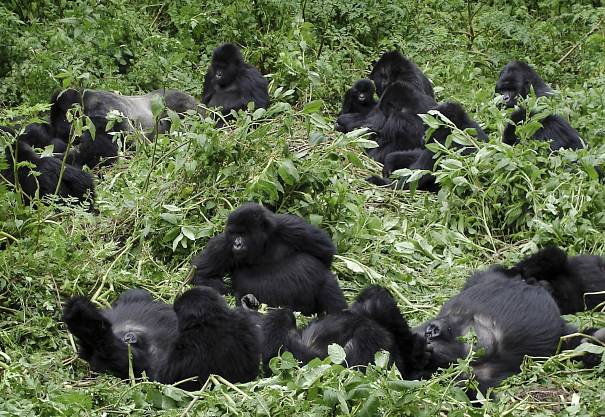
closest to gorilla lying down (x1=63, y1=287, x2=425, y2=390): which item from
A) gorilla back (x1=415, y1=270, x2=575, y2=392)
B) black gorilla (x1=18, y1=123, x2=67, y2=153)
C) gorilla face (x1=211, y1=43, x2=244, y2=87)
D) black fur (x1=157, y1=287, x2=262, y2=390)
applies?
black fur (x1=157, y1=287, x2=262, y2=390)

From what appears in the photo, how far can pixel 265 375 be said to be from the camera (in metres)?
5.43

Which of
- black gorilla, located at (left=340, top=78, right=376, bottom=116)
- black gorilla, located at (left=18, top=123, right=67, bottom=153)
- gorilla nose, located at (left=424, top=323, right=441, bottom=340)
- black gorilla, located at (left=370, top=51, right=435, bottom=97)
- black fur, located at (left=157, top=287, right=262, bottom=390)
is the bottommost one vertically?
black gorilla, located at (left=18, top=123, right=67, bottom=153)

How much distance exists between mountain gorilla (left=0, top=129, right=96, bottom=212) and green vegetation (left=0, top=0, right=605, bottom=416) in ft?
0.54

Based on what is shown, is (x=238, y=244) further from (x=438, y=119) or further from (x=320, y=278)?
(x=438, y=119)

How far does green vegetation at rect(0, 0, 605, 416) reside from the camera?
16.5ft

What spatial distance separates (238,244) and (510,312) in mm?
1650

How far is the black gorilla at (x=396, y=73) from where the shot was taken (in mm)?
10906

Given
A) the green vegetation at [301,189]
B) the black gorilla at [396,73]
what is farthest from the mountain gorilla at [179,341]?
the black gorilla at [396,73]

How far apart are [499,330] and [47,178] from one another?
3.95 meters

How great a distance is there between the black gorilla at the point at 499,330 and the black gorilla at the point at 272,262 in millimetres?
900

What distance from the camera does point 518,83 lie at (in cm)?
1079

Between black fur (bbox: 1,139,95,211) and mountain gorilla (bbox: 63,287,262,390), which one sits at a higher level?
Result: mountain gorilla (bbox: 63,287,262,390)

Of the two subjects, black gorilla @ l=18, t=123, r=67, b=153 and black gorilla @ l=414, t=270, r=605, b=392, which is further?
black gorilla @ l=18, t=123, r=67, b=153

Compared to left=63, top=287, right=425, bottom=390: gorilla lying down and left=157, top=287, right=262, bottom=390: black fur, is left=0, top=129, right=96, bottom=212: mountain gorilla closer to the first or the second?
left=63, top=287, right=425, bottom=390: gorilla lying down
